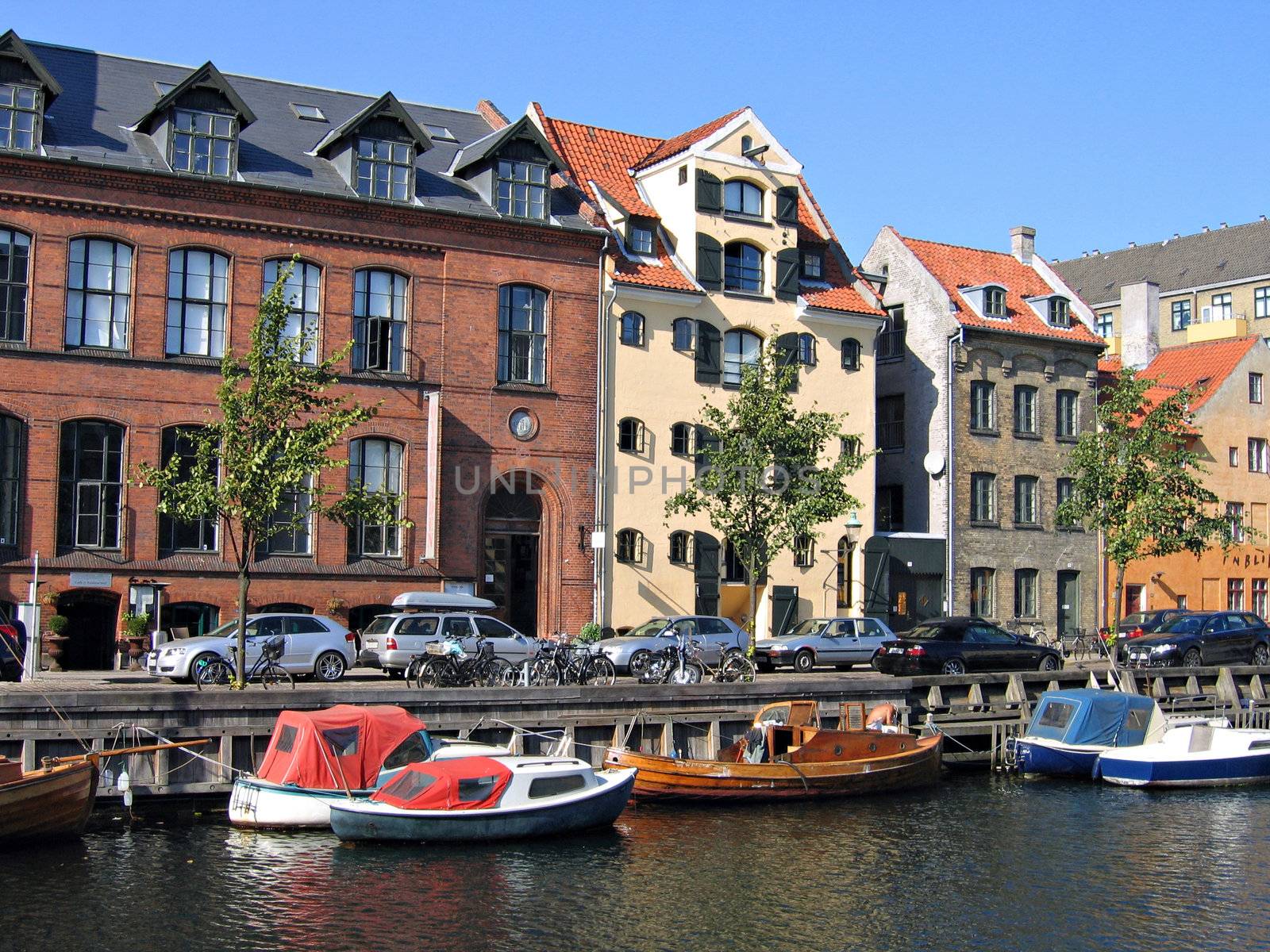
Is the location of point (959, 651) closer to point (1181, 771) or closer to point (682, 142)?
point (1181, 771)

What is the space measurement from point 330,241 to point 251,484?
1152 cm

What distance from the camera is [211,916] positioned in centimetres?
1814

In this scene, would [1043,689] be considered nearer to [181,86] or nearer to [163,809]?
[163,809]

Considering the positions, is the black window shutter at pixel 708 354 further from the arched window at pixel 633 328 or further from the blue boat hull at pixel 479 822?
the blue boat hull at pixel 479 822

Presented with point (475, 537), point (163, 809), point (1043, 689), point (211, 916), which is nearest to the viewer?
point (211, 916)

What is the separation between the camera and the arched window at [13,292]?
3422 centimetres

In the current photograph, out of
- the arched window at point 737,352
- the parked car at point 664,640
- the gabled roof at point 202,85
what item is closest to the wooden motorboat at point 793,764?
the parked car at point 664,640

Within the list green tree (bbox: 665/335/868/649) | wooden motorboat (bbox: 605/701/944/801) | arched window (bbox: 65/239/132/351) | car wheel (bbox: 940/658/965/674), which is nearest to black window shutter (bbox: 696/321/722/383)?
green tree (bbox: 665/335/868/649)

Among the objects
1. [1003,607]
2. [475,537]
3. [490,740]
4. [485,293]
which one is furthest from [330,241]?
[1003,607]

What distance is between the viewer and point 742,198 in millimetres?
44156

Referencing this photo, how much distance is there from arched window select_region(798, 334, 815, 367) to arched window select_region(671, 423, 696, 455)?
480cm

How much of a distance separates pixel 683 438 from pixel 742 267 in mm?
6059

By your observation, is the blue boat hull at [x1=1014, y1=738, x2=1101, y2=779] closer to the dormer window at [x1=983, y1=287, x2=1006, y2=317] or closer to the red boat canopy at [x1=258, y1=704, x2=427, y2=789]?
the red boat canopy at [x1=258, y1=704, x2=427, y2=789]

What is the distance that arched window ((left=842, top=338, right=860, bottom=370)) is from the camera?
151ft
